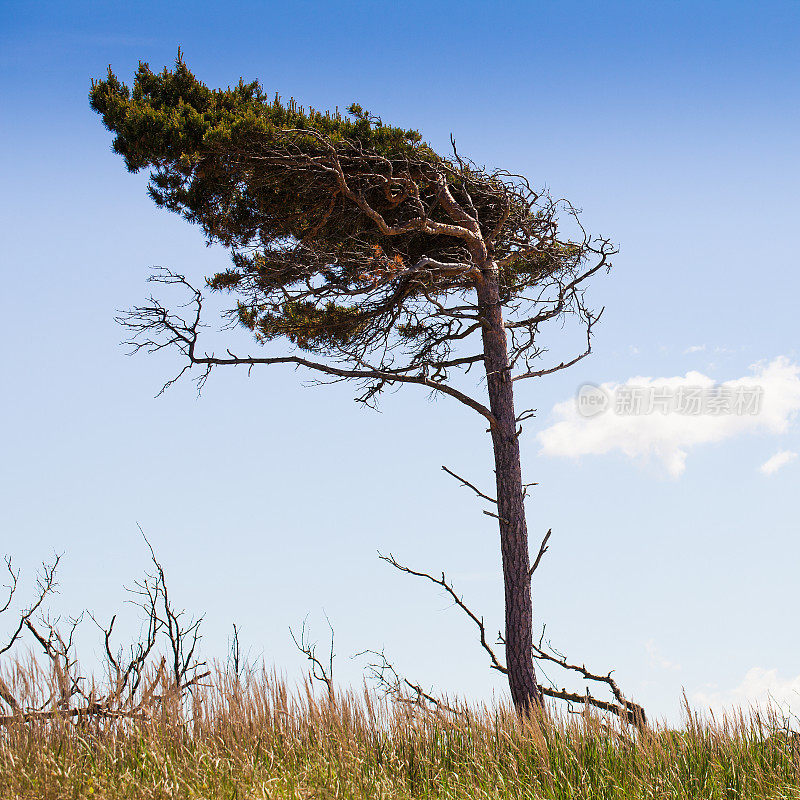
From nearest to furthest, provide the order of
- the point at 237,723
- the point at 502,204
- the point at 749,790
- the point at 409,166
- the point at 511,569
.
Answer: the point at 749,790, the point at 237,723, the point at 511,569, the point at 409,166, the point at 502,204

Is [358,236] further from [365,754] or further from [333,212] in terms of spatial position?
[365,754]

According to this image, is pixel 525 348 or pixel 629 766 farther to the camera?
pixel 525 348

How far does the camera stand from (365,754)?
247 inches

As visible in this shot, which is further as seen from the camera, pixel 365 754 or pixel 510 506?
pixel 510 506

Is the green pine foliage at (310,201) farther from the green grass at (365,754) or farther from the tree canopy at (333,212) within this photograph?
the green grass at (365,754)

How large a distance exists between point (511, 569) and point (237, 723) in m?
3.59

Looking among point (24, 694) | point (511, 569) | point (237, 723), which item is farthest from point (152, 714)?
point (511, 569)

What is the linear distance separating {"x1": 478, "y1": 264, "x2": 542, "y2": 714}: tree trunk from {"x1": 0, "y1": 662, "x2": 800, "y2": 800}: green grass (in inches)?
45.3

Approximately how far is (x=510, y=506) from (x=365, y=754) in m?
3.43

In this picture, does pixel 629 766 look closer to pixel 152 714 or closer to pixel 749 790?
pixel 749 790

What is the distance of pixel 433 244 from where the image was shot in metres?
10.1

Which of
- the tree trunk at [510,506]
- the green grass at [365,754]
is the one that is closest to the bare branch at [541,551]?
the tree trunk at [510,506]

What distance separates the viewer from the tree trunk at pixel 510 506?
8.17m

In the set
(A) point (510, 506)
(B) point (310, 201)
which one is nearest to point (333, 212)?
(B) point (310, 201)
